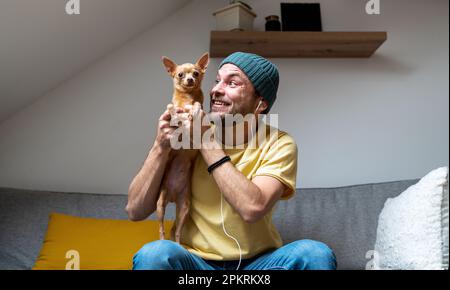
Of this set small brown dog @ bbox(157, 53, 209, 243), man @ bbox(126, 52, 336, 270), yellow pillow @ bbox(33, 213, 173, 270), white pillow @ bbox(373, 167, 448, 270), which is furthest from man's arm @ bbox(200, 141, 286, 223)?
yellow pillow @ bbox(33, 213, 173, 270)

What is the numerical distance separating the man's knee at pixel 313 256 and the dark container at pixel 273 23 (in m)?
1.58

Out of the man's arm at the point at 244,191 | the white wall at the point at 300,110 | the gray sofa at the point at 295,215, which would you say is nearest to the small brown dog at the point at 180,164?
the man's arm at the point at 244,191

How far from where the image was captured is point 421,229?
171 cm

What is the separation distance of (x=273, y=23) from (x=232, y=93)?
4.04 ft

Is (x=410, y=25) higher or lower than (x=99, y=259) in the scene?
higher

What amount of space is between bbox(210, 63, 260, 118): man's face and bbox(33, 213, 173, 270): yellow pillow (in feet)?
2.65

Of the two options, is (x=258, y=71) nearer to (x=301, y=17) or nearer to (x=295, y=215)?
(x=295, y=215)

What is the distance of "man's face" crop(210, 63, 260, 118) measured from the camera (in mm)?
1506
